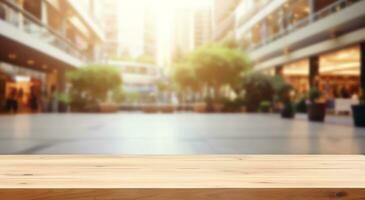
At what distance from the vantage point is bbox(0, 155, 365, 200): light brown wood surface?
1.28m

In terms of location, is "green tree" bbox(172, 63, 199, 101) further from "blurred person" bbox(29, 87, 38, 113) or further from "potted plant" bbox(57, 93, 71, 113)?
"blurred person" bbox(29, 87, 38, 113)

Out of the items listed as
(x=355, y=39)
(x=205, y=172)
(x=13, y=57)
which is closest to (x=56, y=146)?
(x=205, y=172)

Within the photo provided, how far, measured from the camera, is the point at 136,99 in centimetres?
3092

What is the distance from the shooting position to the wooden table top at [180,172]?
1.35 m

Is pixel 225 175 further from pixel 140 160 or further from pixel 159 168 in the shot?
pixel 140 160

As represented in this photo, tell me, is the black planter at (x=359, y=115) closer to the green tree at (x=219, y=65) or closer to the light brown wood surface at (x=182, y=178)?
the light brown wood surface at (x=182, y=178)

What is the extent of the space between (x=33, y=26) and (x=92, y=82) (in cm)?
752

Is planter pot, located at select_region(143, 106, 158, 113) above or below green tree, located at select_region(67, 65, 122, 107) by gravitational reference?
below

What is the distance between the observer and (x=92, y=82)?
74.9 feet

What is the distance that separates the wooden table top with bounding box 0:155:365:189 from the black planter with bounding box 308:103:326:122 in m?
11.3

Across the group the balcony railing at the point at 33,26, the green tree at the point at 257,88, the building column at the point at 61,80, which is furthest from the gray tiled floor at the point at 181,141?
the building column at the point at 61,80

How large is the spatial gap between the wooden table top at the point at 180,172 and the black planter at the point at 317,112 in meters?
11.3

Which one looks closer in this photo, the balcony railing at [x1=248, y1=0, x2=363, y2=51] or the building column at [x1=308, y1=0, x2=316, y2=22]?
the balcony railing at [x1=248, y1=0, x2=363, y2=51]

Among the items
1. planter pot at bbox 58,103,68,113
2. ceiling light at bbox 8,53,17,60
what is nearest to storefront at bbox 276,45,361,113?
ceiling light at bbox 8,53,17,60
